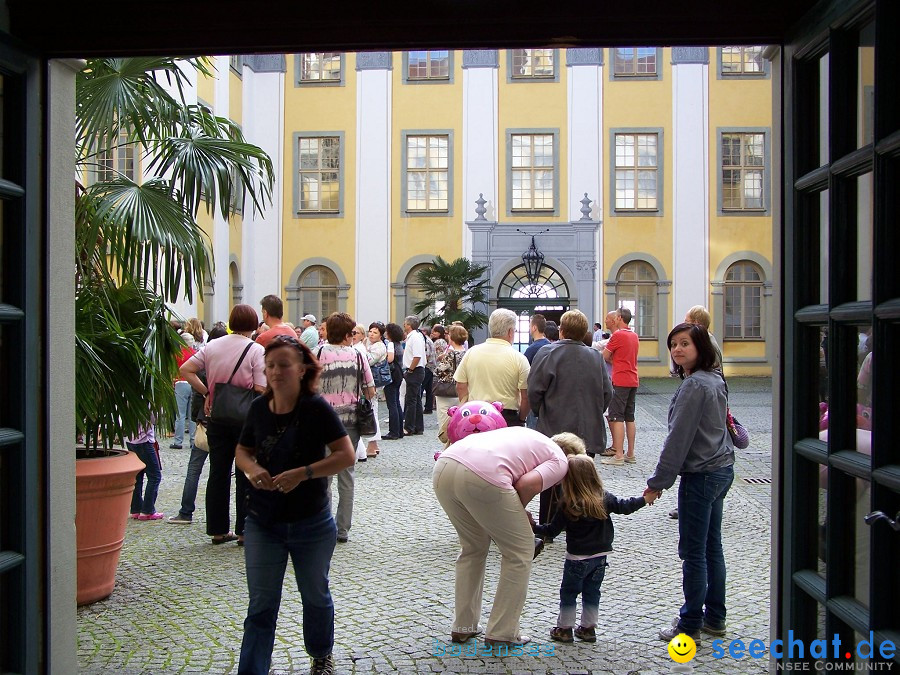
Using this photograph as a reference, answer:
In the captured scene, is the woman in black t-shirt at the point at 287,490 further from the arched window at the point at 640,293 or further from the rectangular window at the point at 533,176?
the arched window at the point at 640,293

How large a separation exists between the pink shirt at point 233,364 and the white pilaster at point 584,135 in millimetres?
21178

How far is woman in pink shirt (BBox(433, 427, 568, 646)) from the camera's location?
14.5 ft

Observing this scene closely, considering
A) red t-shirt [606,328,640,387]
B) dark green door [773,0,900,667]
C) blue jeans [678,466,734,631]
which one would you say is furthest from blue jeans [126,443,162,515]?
dark green door [773,0,900,667]

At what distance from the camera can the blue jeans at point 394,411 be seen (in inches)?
539

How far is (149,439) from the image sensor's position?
7.69 metres

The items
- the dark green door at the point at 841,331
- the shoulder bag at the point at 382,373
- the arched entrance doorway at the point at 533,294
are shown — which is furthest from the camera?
the arched entrance doorway at the point at 533,294

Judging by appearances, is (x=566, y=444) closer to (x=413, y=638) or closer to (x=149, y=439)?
(x=413, y=638)

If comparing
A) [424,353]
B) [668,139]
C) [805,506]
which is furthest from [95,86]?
[668,139]

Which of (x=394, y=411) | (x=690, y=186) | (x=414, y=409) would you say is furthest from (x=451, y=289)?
(x=394, y=411)

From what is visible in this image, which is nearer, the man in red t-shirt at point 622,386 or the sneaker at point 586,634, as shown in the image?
the sneaker at point 586,634

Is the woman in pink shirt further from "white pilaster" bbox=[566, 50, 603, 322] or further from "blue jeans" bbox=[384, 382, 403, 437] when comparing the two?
"white pilaster" bbox=[566, 50, 603, 322]

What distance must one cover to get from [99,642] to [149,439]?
298cm

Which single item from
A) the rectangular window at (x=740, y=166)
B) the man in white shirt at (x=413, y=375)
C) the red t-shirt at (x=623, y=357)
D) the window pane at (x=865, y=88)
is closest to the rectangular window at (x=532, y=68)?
the rectangular window at (x=740, y=166)

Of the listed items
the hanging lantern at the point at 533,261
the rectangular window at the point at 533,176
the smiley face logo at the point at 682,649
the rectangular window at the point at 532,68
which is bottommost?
the smiley face logo at the point at 682,649
